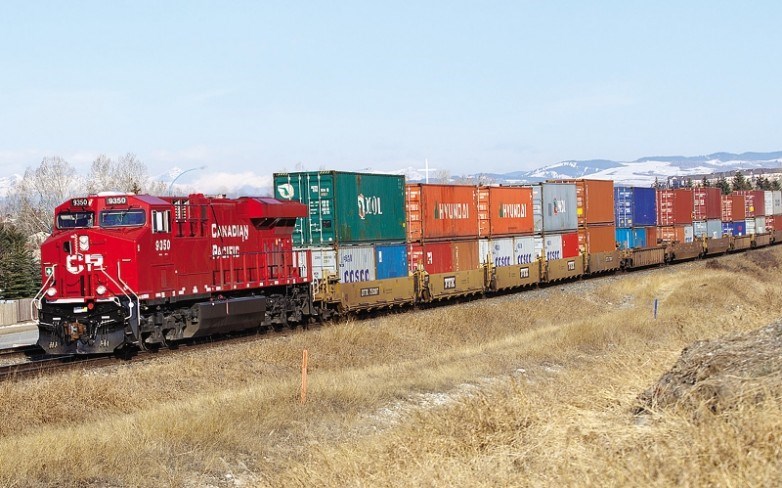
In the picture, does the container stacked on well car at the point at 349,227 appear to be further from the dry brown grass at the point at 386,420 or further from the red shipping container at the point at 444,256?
the dry brown grass at the point at 386,420

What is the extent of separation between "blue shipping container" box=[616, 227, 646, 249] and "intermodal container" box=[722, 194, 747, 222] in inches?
544

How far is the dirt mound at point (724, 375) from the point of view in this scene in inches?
311

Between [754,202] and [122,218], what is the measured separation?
56.8 m

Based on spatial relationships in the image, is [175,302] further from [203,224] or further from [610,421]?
[610,421]

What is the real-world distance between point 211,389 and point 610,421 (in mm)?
10183

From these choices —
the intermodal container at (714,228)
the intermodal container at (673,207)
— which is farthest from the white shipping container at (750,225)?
the intermodal container at (673,207)

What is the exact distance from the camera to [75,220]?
20.9 meters

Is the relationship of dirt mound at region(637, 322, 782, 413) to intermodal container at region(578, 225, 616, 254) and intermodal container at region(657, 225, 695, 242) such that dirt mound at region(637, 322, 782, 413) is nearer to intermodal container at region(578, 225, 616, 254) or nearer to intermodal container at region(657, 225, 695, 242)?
intermodal container at region(578, 225, 616, 254)

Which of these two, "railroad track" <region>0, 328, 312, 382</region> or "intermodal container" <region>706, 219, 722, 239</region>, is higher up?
"intermodal container" <region>706, 219, 722, 239</region>

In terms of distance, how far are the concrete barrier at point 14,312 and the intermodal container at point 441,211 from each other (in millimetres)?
18804

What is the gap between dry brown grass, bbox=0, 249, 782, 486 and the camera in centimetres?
743

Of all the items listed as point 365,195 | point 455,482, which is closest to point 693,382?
point 455,482

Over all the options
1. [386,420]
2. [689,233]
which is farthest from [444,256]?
[689,233]

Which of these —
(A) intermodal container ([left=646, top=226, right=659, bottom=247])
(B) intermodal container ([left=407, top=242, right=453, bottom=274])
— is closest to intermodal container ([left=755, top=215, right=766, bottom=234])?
(A) intermodal container ([left=646, top=226, right=659, bottom=247])
